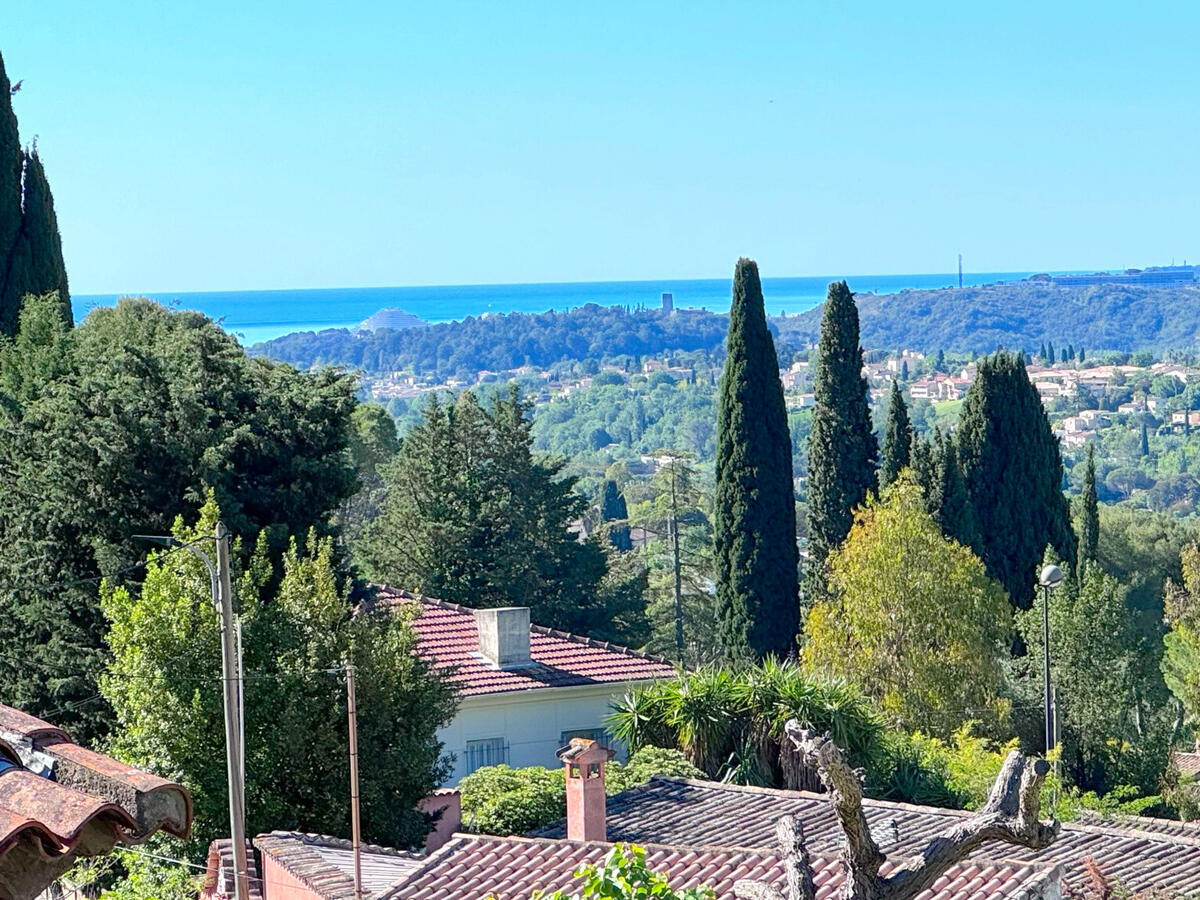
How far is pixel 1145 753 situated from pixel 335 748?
55.5ft

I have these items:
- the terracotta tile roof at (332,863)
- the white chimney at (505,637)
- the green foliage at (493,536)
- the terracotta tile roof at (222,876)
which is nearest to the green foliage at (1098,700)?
the white chimney at (505,637)

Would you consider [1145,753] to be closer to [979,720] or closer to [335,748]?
[979,720]

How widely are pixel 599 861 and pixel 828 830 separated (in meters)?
5.55

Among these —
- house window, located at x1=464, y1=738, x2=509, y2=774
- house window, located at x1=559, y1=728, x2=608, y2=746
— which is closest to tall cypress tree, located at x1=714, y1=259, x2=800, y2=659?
house window, located at x1=559, y1=728, x2=608, y2=746

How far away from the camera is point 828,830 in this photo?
60.8ft

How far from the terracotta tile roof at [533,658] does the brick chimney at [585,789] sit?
877 cm

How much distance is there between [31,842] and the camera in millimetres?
3342

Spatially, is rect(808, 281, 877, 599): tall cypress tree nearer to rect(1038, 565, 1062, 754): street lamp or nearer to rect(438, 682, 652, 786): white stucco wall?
rect(1038, 565, 1062, 754): street lamp

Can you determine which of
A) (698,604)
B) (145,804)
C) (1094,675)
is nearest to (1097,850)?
(1094,675)

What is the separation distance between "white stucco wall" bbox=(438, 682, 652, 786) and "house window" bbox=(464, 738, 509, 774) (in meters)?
0.07

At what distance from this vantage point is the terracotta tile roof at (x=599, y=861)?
43.2 ft

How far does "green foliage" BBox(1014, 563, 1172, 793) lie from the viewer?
30297mm

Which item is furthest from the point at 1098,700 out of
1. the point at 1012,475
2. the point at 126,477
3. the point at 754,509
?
the point at 126,477

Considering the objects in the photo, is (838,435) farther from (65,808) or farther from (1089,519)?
(65,808)
